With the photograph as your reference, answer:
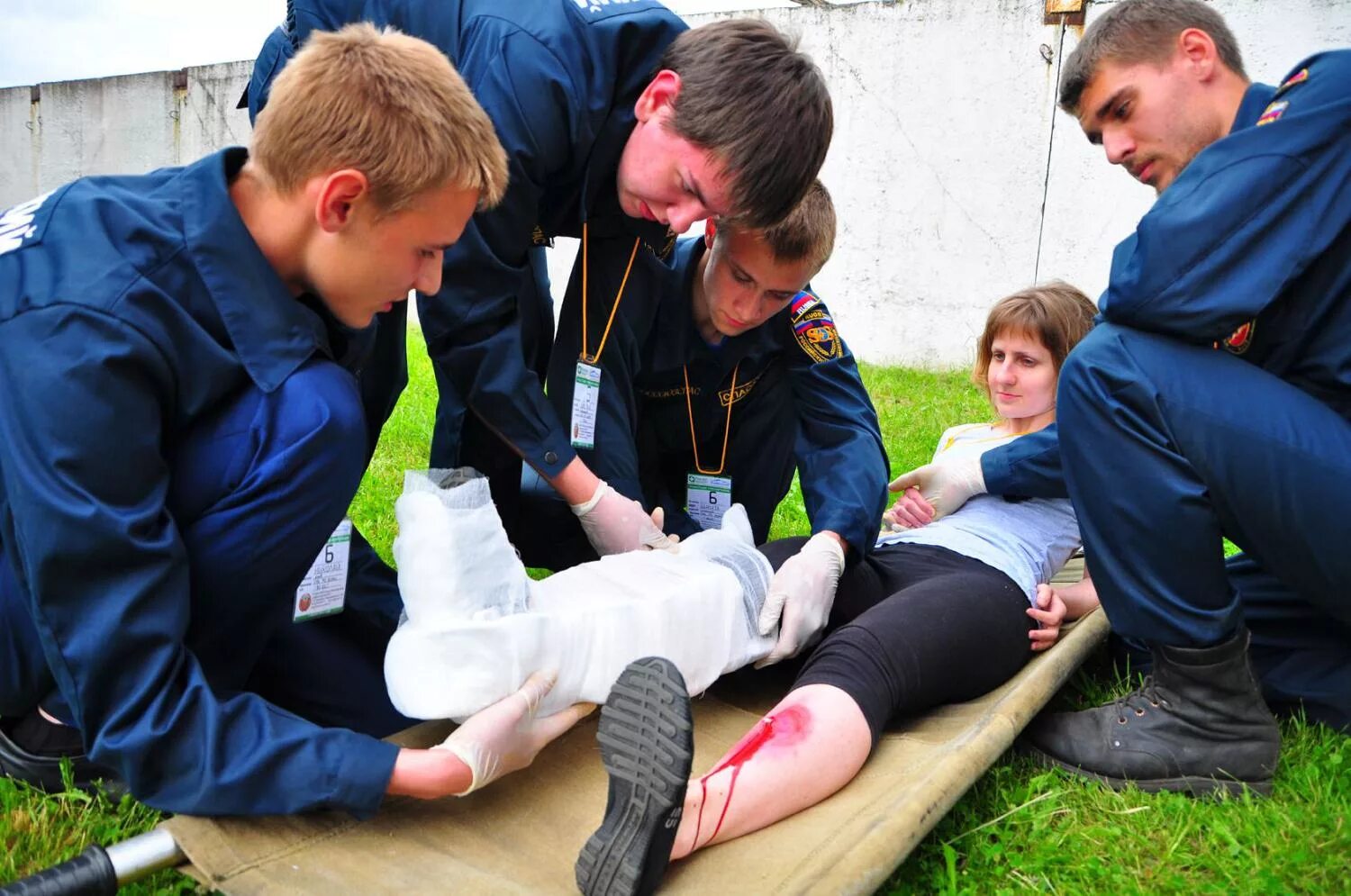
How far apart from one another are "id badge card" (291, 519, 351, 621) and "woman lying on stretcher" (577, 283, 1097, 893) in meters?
0.75

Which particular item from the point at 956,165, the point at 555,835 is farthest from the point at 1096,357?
the point at 956,165

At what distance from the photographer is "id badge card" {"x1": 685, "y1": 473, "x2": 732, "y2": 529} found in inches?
113

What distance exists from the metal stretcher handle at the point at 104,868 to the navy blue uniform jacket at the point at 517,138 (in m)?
1.11

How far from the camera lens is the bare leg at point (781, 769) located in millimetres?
1477

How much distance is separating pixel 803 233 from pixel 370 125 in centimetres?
113

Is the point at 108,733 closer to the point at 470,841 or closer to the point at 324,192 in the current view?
the point at 470,841

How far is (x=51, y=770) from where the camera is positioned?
5.33 ft

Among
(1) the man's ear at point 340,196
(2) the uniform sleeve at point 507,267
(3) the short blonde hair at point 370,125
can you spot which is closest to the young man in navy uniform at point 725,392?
(2) the uniform sleeve at point 507,267

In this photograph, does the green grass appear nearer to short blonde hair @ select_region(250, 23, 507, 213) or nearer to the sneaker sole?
the sneaker sole

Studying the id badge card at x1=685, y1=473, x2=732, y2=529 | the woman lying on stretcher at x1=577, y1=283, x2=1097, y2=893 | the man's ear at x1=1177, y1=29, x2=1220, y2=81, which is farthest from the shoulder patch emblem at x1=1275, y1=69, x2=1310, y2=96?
the id badge card at x1=685, y1=473, x2=732, y2=529

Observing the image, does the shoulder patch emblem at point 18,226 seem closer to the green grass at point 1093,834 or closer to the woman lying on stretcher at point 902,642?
the green grass at point 1093,834

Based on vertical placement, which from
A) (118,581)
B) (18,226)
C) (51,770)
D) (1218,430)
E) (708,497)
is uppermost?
(18,226)

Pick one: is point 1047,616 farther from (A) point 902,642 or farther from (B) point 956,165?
(B) point 956,165

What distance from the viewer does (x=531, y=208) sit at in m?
2.17
